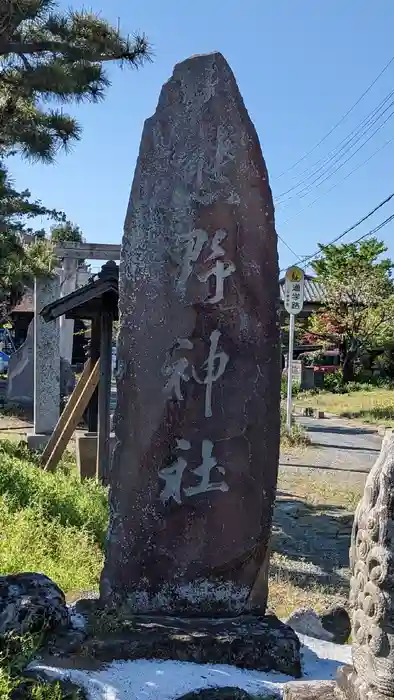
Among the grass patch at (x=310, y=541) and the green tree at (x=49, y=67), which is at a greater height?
the green tree at (x=49, y=67)

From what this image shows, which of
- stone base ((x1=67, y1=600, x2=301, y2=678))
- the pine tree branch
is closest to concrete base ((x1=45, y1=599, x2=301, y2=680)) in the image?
stone base ((x1=67, y1=600, x2=301, y2=678))

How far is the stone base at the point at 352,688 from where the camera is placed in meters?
2.35

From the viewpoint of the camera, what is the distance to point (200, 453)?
12.1ft

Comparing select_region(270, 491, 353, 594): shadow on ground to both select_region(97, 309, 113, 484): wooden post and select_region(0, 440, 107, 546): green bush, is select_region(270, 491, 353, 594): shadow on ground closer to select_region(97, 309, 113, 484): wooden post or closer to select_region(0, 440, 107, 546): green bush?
select_region(0, 440, 107, 546): green bush

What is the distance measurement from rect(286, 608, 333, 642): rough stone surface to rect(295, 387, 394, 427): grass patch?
12.6 metres

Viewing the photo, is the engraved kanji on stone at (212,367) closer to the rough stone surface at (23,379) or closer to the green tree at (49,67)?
the green tree at (49,67)

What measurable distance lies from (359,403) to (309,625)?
663 inches

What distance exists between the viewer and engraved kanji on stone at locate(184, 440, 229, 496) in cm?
368

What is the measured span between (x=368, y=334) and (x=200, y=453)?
21.9 meters

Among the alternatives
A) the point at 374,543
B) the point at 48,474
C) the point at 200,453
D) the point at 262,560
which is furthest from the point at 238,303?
the point at 48,474

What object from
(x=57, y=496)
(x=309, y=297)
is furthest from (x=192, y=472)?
(x=309, y=297)

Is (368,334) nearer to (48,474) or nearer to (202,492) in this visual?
(48,474)

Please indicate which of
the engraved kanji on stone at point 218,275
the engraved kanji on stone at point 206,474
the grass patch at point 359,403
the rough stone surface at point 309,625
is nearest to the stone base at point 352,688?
the engraved kanji on stone at point 206,474

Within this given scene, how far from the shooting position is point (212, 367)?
3738 mm
